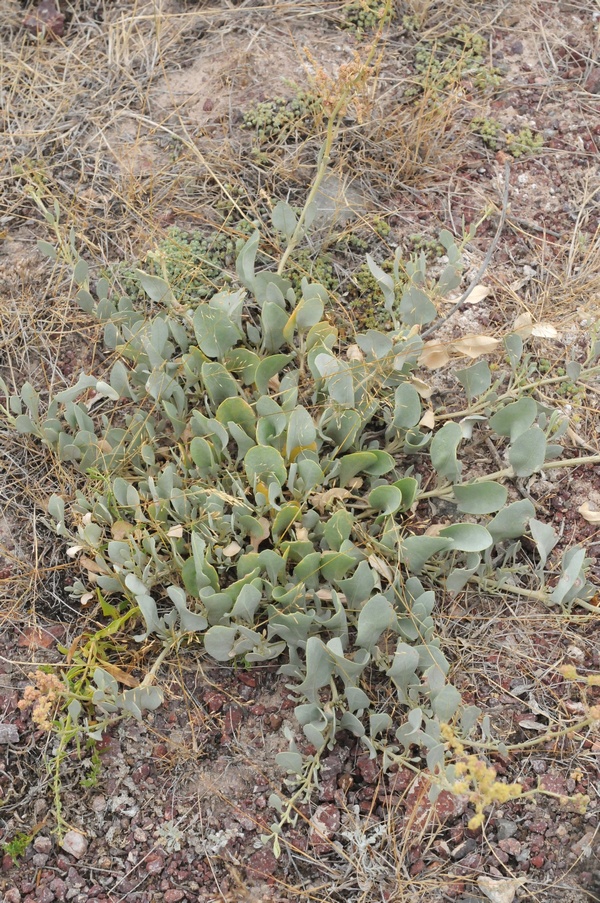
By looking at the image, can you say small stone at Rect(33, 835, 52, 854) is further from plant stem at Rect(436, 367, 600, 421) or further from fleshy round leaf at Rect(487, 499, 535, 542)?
plant stem at Rect(436, 367, 600, 421)

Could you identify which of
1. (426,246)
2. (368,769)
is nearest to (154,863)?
(368,769)

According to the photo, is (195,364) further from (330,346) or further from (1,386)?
(1,386)

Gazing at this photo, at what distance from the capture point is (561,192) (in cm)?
348

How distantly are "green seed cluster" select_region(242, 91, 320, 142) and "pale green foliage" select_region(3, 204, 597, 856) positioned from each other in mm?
662

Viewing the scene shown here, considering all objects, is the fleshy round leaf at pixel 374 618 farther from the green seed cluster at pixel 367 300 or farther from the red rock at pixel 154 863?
the green seed cluster at pixel 367 300

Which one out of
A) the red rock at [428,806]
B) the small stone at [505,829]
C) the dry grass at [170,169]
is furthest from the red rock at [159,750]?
the small stone at [505,829]

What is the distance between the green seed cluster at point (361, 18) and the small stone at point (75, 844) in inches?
133

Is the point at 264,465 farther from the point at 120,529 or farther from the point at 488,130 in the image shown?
the point at 488,130

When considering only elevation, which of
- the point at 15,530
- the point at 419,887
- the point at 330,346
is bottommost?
the point at 419,887

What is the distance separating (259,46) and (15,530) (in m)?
2.38

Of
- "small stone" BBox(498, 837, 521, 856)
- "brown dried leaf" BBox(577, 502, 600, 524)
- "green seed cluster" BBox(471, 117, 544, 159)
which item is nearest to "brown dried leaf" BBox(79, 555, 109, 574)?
"small stone" BBox(498, 837, 521, 856)

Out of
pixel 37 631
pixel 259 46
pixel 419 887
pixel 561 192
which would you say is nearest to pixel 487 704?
pixel 419 887

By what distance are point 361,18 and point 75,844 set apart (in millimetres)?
3499

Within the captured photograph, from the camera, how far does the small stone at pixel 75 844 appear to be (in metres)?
2.27
